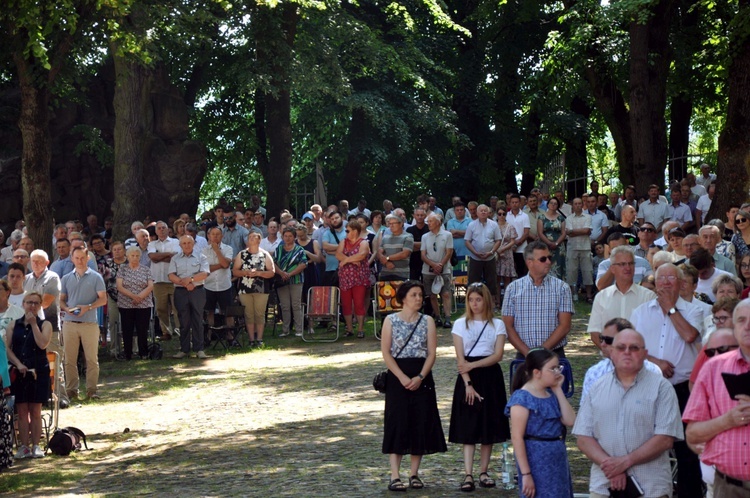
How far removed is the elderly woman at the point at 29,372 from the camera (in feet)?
41.5

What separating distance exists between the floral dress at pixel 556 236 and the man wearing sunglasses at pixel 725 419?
1881 centimetres

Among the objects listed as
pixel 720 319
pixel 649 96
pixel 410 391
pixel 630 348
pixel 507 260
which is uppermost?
pixel 649 96

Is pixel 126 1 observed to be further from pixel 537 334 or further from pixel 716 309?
pixel 716 309

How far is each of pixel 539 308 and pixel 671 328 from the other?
1.54 m

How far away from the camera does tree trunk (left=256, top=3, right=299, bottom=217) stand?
27.6m

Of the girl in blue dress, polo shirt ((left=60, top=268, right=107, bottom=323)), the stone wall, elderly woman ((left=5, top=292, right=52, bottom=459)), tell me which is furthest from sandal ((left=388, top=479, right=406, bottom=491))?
the stone wall

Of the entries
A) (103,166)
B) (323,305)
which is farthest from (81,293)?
(103,166)

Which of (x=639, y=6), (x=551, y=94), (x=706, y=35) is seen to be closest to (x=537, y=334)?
(x=639, y=6)

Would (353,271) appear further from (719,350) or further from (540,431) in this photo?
(719,350)

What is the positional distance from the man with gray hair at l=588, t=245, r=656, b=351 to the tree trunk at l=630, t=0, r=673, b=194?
1522 centimetres

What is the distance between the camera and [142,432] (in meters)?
13.7

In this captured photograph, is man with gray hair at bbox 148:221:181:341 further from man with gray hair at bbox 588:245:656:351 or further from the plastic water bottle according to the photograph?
man with gray hair at bbox 588:245:656:351

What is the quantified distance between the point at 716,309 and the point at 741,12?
12.1 metres

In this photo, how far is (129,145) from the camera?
949 inches
